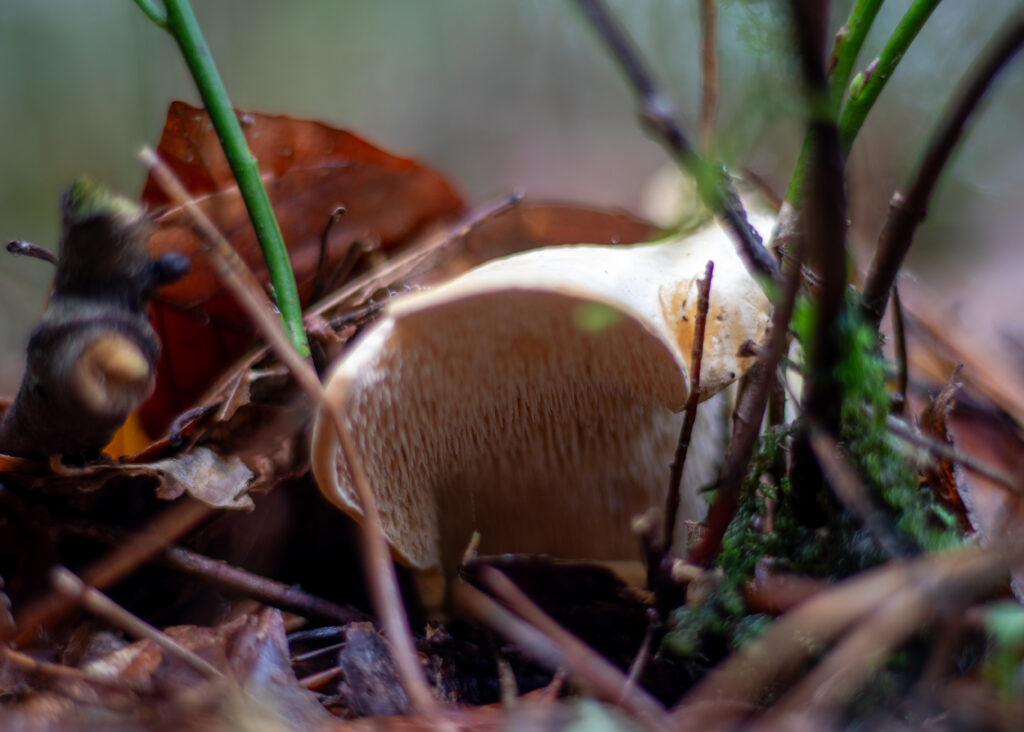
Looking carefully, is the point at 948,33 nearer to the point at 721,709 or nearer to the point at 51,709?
the point at 721,709

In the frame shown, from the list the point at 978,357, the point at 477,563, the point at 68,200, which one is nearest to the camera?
the point at 68,200

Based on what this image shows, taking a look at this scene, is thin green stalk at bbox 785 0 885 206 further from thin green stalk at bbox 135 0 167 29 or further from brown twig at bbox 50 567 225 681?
thin green stalk at bbox 135 0 167 29

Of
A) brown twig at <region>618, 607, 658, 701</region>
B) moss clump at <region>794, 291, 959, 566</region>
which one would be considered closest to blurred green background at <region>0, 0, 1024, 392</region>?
moss clump at <region>794, 291, 959, 566</region>

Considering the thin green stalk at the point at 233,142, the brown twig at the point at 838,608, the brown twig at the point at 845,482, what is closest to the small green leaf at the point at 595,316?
the brown twig at the point at 845,482

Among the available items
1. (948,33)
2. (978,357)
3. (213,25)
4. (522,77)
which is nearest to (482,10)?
(522,77)

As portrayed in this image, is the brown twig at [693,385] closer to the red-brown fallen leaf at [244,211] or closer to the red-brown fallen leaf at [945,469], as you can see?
the red-brown fallen leaf at [945,469]

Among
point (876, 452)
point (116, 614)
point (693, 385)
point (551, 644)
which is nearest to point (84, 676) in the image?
point (116, 614)

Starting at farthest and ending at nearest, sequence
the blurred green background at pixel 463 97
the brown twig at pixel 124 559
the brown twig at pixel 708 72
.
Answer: the blurred green background at pixel 463 97
the brown twig at pixel 708 72
the brown twig at pixel 124 559
